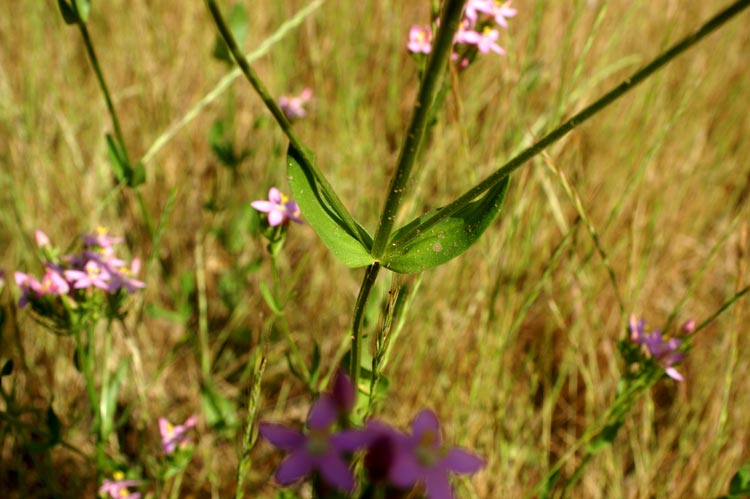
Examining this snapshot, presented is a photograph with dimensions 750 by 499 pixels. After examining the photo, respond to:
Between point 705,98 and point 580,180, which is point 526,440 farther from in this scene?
point 705,98

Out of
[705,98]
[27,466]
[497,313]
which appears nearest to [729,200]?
[705,98]

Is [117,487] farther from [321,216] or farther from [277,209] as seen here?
[321,216]

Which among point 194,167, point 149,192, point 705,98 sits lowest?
point 149,192

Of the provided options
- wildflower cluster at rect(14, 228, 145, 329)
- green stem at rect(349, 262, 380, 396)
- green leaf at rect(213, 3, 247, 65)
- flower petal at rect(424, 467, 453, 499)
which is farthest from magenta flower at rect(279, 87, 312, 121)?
flower petal at rect(424, 467, 453, 499)

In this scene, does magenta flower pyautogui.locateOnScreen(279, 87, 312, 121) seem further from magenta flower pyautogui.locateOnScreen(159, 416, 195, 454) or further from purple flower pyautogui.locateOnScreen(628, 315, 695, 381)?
purple flower pyautogui.locateOnScreen(628, 315, 695, 381)

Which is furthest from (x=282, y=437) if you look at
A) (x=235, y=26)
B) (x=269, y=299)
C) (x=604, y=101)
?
(x=235, y=26)
